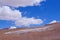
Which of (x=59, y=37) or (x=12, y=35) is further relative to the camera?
(x=12, y=35)

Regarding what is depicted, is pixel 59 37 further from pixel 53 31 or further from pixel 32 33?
pixel 32 33

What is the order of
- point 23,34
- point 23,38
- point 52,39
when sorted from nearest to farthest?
point 52,39
point 23,38
point 23,34

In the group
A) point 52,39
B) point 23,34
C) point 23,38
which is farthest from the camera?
point 23,34

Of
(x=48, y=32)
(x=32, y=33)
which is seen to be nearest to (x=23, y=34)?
(x=32, y=33)

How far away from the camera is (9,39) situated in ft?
27.3

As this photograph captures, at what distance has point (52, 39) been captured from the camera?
7.44 metres

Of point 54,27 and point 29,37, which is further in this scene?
point 54,27

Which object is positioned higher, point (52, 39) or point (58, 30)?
point (58, 30)

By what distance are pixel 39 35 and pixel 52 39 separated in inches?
34.5

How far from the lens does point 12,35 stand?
28.9 ft

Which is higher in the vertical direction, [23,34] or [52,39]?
Result: [23,34]

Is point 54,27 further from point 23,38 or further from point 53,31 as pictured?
point 23,38

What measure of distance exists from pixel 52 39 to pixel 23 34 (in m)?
1.57

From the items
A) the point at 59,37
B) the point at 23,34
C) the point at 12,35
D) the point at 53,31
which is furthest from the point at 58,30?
the point at 12,35
